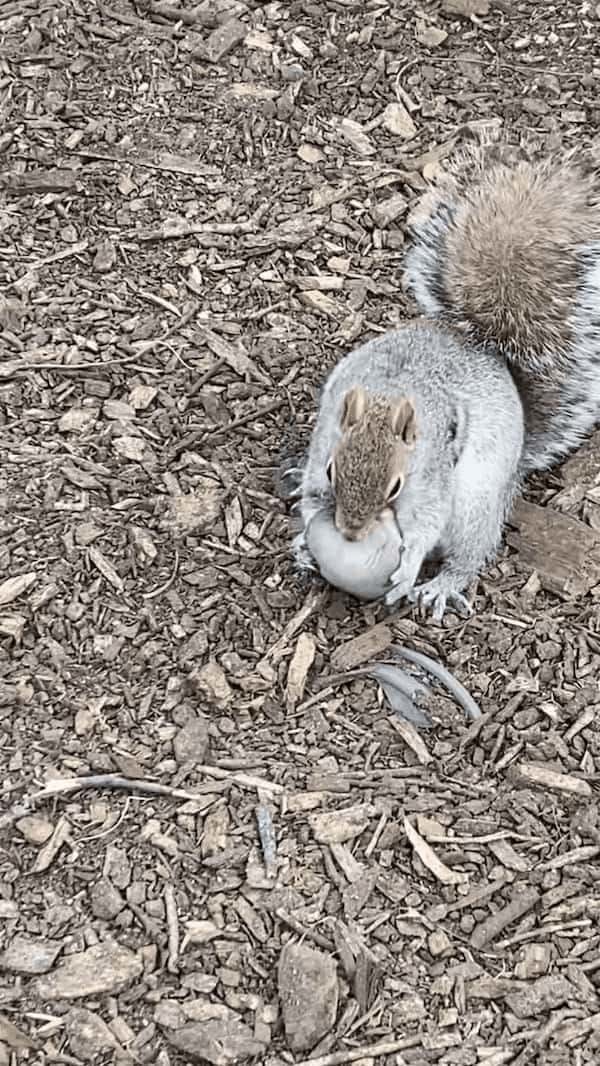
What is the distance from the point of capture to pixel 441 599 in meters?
3.83

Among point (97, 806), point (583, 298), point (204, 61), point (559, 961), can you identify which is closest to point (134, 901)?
point (97, 806)

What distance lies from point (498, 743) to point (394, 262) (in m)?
1.74

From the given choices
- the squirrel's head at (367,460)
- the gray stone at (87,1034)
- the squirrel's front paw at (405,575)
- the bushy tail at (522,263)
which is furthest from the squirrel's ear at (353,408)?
the gray stone at (87,1034)

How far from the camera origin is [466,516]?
3.84 m

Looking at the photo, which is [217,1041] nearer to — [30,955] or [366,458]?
[30,955]

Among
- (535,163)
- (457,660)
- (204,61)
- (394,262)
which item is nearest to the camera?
(457,660)

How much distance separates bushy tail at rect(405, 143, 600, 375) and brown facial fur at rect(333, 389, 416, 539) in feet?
2.17

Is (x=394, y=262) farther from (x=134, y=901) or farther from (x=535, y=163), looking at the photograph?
(x=134, y=901)

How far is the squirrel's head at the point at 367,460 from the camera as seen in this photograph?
344 cm

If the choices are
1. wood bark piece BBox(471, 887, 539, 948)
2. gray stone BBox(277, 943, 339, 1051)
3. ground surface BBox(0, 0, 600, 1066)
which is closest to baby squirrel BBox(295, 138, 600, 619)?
ground surface BBox(0, 0, 600, 1066)

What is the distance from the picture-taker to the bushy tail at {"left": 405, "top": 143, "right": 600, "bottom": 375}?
4.04m

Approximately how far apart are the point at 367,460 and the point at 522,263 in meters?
0.89

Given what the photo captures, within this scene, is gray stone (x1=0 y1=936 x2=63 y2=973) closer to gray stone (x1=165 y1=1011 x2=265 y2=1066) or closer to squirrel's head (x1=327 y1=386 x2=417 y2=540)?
gray stone (x1=165 y1=1011 x2=265 y2=1066)

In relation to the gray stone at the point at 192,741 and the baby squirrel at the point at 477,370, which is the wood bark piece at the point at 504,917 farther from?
the baby squirrel at the point at 477,370
